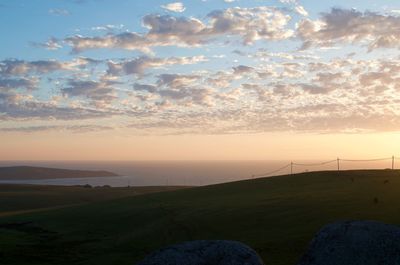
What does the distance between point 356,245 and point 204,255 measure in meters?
4.14

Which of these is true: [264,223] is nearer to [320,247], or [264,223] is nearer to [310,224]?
[310,224]

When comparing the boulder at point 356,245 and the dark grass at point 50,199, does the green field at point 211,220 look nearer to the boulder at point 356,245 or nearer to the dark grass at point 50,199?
the boulder at point 356,245

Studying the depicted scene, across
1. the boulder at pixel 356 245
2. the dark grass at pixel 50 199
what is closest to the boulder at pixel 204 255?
the boulder at pixel 356 245

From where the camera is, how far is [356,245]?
43.4 feet

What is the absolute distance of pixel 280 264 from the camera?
23250 millimetres

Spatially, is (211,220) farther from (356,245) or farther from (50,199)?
(50,199)

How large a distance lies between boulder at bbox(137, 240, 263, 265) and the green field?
11911mm

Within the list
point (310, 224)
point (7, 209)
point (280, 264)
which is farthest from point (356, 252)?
point (7, 209)

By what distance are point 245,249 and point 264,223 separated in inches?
858

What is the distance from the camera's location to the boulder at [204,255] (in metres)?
11.9

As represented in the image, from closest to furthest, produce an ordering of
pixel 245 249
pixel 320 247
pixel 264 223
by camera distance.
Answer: pixel 245 249
pixel 320 247
pixel 264 223

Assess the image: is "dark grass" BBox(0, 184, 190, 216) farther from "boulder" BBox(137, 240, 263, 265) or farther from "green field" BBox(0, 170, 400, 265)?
"boulder" BBox(137, 240, 263, 265)

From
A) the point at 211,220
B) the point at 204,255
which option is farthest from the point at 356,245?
the point at 211,220

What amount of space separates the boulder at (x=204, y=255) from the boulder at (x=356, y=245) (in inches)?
88.3
